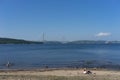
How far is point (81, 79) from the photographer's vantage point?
82.3 feet

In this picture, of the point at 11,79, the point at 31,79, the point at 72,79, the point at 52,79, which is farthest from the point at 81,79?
A: the point at 11,79

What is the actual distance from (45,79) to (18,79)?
228cm

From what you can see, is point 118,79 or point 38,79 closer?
point 38,79

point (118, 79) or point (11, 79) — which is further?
point (118, 79)

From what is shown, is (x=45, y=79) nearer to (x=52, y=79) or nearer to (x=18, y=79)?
(x=52, y=79)

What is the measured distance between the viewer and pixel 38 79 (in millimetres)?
24703

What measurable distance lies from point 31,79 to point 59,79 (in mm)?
2382

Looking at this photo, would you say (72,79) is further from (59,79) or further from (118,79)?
(118,79)

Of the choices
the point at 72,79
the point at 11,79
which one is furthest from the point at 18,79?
the point at 72,79

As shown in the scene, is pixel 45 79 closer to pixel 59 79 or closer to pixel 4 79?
pixel 59 79

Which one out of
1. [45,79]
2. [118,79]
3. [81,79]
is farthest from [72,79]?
[118,79]

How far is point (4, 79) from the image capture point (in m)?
24.7

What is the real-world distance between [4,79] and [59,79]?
15.4ft

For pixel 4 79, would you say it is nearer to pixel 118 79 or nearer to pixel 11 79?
pixel 11 79
